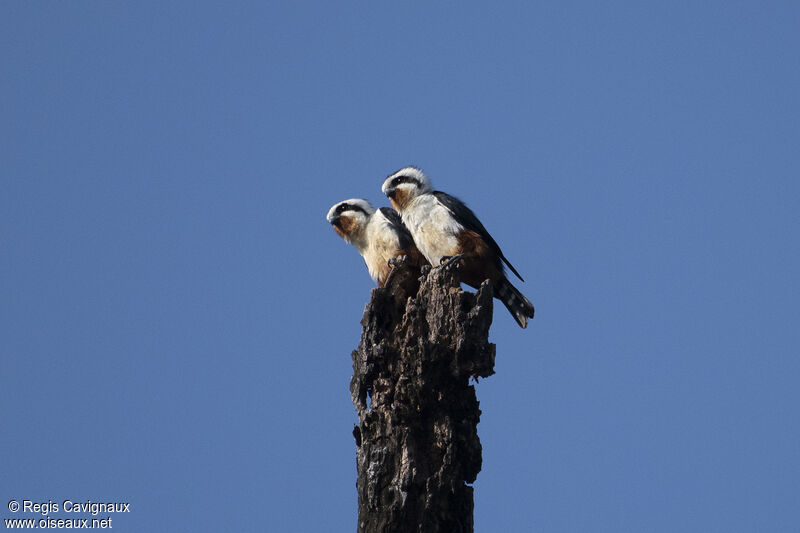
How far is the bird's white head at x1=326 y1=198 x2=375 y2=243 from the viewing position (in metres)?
16.2

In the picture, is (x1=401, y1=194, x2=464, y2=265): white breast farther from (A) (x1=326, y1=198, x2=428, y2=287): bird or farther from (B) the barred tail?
(B) the barred tail

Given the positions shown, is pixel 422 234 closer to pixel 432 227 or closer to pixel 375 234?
pixel 432 227

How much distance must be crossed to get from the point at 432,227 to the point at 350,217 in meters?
2.62

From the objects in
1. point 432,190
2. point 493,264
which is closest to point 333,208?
point 432,190

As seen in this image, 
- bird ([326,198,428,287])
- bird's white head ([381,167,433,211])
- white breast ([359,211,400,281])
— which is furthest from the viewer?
white breast ([359,211,400,281])

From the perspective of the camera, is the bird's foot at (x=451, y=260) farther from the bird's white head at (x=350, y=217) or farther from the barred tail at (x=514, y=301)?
the bird's white head at (x=350, y=217)

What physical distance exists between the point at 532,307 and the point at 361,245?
4024 mm

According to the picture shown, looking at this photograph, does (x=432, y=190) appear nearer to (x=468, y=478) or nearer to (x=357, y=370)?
(x=357, y=370)

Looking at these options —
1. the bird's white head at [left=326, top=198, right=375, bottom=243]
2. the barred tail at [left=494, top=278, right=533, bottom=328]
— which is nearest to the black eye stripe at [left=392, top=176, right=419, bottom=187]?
the bird's white head at [left=326, top=198, right=375, bottom=243]

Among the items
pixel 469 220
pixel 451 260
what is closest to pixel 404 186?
pixel 469 220

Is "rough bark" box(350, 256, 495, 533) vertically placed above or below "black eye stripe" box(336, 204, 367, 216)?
below

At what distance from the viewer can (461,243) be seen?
13.6 m

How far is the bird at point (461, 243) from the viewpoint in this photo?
539 inches

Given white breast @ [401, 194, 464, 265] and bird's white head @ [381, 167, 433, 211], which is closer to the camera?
white breast @ [401, 194, 464, 265]
